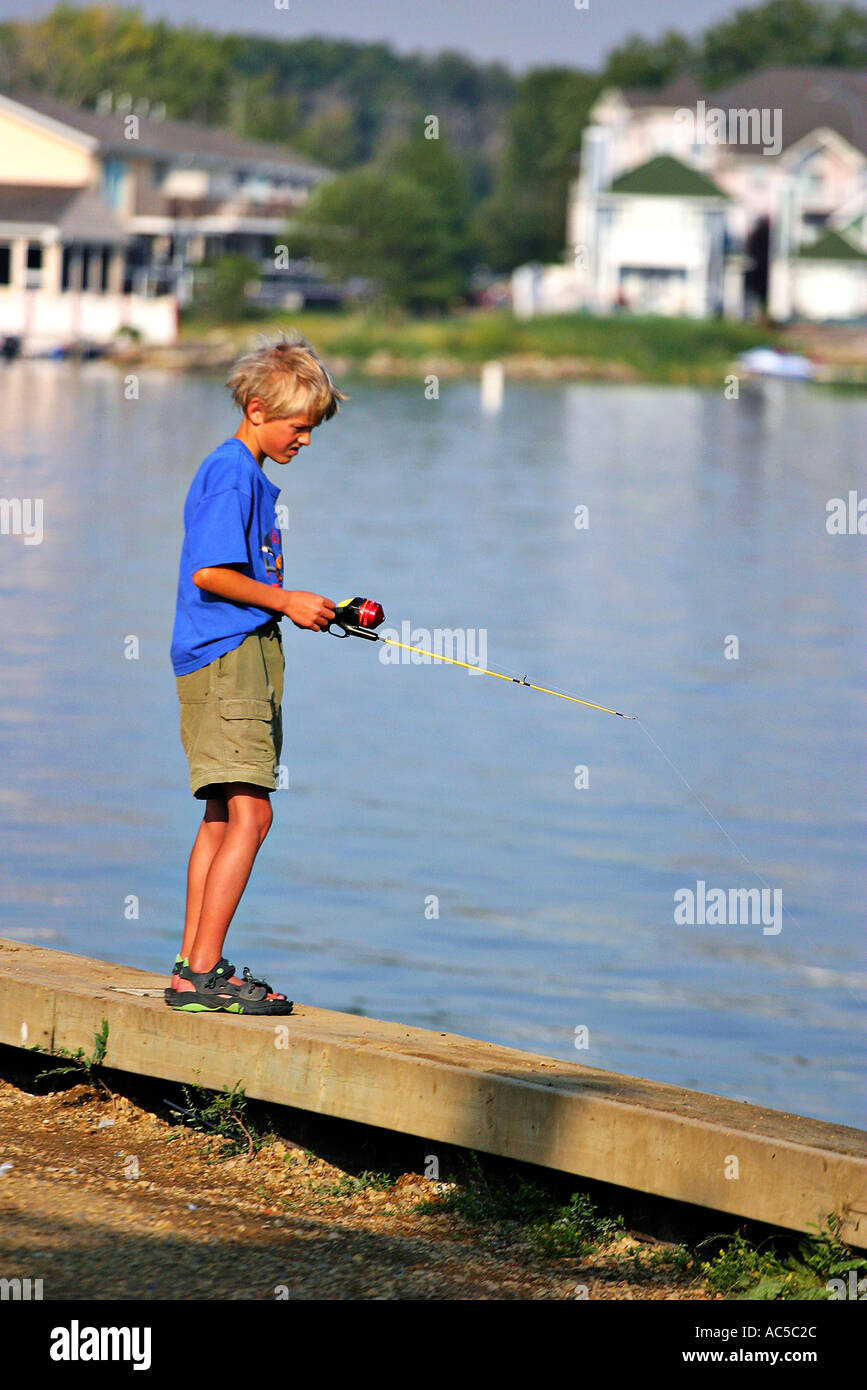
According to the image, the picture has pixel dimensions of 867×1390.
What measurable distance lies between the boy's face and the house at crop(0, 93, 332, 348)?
2175 inches

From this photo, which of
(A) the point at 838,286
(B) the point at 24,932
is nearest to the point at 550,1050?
(B) the point at 24,932

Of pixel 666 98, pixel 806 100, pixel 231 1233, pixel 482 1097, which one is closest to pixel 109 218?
pixel 666 98

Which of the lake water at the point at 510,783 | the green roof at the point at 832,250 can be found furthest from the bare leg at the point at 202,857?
the green roof at the point at 832,250

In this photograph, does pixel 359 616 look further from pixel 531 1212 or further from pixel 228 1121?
pixel 531 1212

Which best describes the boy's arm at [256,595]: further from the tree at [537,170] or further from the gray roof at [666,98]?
the tree at [537,170]

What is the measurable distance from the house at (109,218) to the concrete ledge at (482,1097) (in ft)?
183

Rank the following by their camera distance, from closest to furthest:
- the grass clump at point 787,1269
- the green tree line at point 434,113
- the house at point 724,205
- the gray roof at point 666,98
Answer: the grass clump at point 787,1269 → the house at point 724,205 → the gray roof at point 666,98 → the green tree line at point 434,113

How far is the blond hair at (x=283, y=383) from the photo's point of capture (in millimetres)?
5578

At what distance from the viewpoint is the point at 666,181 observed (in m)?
86.2

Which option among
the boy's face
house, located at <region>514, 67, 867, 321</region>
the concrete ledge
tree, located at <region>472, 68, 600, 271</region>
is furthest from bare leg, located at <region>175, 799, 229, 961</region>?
tree, located at <region>472, 68, 600, 271</region>

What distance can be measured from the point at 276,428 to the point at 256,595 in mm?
486

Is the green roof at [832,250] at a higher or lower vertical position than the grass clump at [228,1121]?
higher

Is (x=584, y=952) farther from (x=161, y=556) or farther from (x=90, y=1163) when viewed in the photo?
(x=161, y=556)

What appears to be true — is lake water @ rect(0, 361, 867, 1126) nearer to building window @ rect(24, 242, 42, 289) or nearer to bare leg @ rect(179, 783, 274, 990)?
bare leg @ rect(179, 783, 274, 990)
